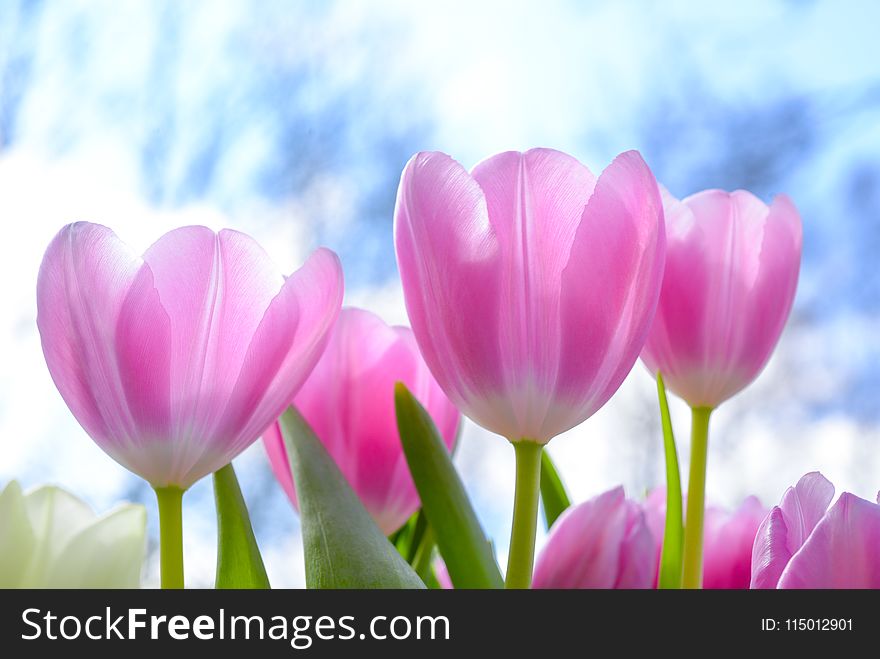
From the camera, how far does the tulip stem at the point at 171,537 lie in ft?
0.60

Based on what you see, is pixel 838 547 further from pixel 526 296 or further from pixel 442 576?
pixel 442 576

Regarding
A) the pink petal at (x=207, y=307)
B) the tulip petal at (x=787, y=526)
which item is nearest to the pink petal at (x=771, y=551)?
the tulip petal at (x=787, y=526)

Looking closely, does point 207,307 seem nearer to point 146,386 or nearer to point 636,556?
point 146,386

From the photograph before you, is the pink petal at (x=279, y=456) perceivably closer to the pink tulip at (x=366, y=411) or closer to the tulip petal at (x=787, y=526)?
the pink tulip at (x=366, y=411)

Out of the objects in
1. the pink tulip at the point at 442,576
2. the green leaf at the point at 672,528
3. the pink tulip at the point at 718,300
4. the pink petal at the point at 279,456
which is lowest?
the green leaf at the point at 672,528

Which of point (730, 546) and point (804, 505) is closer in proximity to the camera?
point (804, 505)

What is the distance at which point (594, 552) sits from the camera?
0.74 ft

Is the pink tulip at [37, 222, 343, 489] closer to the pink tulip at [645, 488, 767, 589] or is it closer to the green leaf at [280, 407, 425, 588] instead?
the green leaf at [280, 407, 425, 588]

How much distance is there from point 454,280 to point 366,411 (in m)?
0.09

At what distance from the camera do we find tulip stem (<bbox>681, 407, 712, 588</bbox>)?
238 mm

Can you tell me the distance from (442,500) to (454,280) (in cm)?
7

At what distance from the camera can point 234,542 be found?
0.71ft

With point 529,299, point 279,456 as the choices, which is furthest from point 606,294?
point 279,456

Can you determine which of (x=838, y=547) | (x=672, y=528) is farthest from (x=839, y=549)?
(x=672, y=528)
